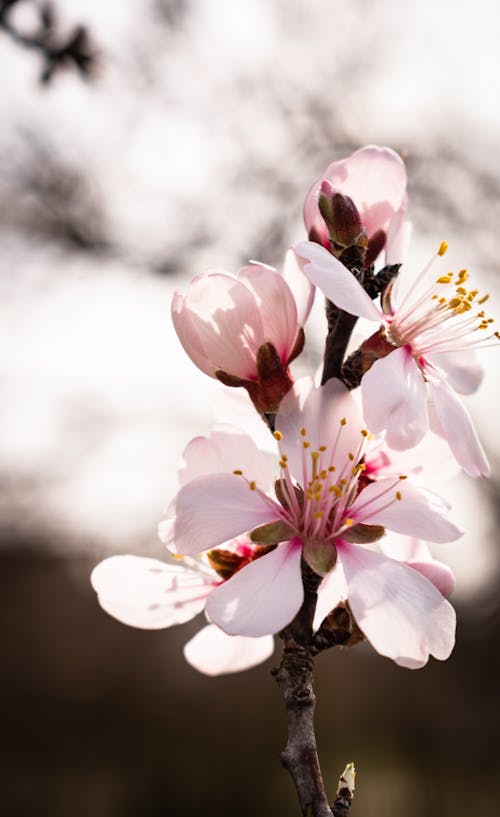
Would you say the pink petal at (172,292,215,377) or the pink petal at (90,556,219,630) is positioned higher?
the pink petal at (172,292,215,377)

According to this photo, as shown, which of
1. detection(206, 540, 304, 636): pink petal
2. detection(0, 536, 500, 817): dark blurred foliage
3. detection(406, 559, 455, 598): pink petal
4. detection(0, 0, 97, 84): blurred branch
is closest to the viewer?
detection(206, 540, 304, 636): pink petal

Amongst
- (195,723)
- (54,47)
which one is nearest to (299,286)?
(54,47)

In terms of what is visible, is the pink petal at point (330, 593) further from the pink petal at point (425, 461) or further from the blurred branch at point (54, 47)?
the blurred branch at point (54, 47)

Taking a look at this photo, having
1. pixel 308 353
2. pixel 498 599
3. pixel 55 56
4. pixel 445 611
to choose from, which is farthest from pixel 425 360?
pixel 498 599

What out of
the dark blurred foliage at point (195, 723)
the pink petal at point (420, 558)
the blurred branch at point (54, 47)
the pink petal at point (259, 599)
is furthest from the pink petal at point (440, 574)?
the dark blurred foliage at point (195, 723)

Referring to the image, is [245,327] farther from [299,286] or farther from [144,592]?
[144,592]

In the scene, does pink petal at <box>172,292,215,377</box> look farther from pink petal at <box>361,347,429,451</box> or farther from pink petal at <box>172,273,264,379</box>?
pink petal at <box>361,347,429,451</box>

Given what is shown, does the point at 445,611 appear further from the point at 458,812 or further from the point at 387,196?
the point at 458,812

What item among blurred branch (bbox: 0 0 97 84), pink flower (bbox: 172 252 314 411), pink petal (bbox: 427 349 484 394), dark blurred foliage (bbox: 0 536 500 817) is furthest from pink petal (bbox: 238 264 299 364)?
dark blurred foliage (bbox: 0 536 500 817)
